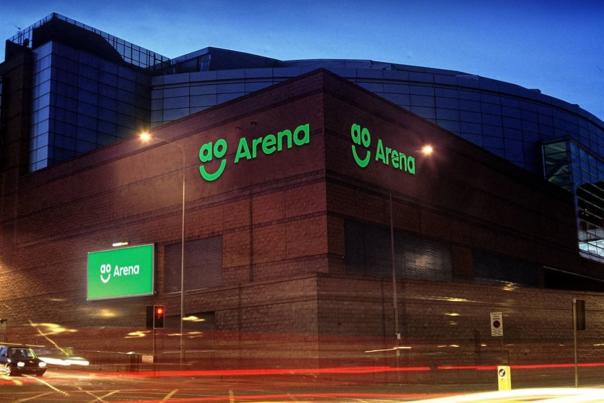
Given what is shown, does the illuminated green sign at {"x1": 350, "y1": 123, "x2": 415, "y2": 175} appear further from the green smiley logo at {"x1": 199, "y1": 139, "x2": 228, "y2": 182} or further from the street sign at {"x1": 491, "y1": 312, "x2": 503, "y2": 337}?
the street sign at {"x1": 491, "y1": 312, "x2": 503, "y2": 337}

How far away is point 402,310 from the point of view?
42.0 metres

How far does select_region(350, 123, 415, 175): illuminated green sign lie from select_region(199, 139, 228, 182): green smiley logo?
26.6 feet

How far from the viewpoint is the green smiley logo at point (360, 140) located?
4430cm

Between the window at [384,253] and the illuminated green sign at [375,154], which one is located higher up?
the illuminated green sign at [375,154]

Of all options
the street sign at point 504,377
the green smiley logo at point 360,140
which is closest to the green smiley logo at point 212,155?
the green smiley logo at point 360,140

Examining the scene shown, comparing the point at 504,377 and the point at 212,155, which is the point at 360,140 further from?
the point at 504,377

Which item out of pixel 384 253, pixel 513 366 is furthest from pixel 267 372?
pixel 513 366

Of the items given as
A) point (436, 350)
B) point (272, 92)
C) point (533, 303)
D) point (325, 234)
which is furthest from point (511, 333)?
point (272, 92)

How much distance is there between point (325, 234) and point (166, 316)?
40.0 feet

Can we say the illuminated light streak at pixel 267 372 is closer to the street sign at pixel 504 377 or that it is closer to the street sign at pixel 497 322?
the street sign at pixel 497 322

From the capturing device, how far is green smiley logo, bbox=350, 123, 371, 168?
44.3m

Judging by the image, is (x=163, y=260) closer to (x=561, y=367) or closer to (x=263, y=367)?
(x=263, y=367)

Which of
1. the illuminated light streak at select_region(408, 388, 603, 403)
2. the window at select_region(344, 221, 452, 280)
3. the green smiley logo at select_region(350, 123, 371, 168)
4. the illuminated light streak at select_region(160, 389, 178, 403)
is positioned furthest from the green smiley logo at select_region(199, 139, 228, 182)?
the illuminated light streak at select_region(408, 388, 603, 403)

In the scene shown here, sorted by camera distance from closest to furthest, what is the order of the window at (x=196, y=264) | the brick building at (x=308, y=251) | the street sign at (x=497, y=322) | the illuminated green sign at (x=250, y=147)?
the street sign at (x=497, y=322), the brick building at (x=308, y=251), the illuminated green sign at (x=250, y=147), the window at (x=196, y=264)
